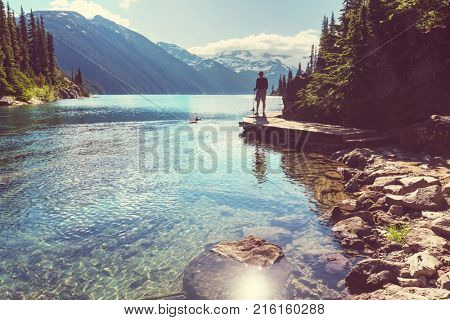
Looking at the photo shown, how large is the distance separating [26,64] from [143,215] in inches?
4309

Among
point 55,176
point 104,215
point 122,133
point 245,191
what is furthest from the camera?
point 122,133

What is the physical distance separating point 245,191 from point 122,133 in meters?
23.0

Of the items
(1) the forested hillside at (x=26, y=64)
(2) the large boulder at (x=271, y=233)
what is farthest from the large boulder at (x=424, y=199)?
(1) the forested hillside at (x=26, y=64)

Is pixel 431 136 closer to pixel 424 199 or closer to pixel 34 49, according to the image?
pixel 424 199

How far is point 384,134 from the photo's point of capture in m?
22.3

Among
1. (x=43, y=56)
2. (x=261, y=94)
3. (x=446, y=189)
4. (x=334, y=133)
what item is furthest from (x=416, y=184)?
(x=43, y=56)

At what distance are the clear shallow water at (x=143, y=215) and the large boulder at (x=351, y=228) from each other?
370 millimetres

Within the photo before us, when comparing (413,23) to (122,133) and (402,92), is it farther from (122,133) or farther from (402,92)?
(122,133)

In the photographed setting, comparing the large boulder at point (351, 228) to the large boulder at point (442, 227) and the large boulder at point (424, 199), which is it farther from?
the large boulder at point (424, 199)

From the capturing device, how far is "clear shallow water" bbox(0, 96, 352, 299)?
8.29 metres

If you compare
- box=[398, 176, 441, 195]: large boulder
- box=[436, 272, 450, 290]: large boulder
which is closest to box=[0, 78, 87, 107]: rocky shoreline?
box=[398, 176, 441, 195]: large boulder

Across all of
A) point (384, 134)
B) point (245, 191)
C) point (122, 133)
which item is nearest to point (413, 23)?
point (384, 134)

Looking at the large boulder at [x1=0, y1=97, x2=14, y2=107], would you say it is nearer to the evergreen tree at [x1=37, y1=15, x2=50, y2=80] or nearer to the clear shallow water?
the evergreen tree at [x1=37, y1=15, x2=50, y2=80]

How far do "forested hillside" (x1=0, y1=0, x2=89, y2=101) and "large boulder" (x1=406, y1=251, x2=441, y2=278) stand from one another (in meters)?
85.1
